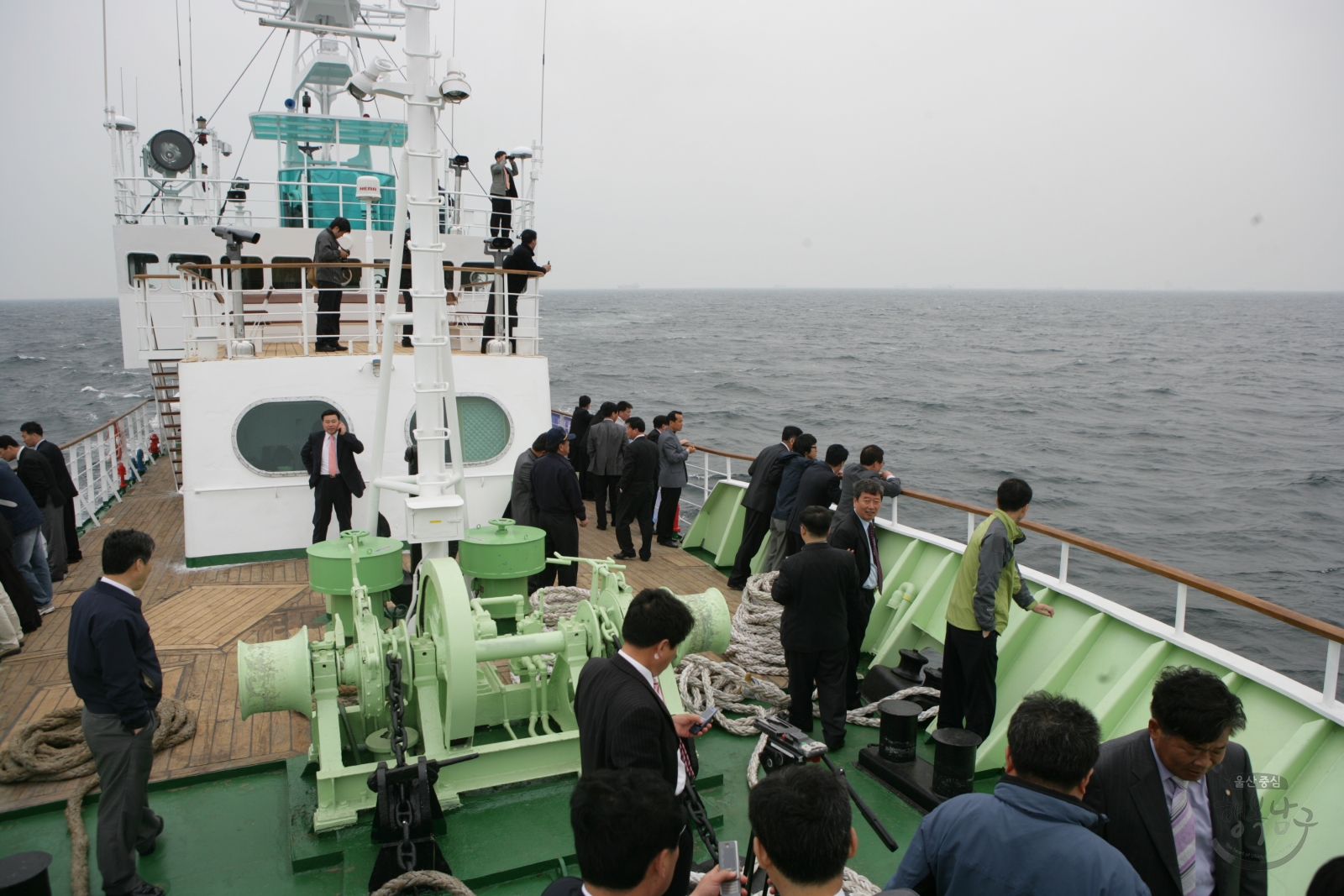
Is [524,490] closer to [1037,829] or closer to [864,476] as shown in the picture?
[864,476]

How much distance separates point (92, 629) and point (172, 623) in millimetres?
4125

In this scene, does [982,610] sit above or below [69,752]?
above

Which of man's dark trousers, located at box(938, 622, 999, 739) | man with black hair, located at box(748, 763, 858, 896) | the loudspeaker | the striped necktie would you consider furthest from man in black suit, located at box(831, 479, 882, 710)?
man with black hair, located at box(748, 763, 858, 896)

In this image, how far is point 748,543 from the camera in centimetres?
817

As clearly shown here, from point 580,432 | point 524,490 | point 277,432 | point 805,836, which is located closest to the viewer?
point 805,836

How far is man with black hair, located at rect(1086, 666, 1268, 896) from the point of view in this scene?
8.38ft

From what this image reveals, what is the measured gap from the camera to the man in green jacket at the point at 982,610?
15.7ft

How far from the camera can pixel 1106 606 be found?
5500 mm

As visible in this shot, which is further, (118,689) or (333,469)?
(333,469)

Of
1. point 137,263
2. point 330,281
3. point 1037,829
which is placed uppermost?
point 137,263

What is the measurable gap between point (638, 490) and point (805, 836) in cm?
721

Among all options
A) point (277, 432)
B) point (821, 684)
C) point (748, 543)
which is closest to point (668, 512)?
point (748, 543)

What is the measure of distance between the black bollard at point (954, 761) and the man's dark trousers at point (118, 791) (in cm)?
368

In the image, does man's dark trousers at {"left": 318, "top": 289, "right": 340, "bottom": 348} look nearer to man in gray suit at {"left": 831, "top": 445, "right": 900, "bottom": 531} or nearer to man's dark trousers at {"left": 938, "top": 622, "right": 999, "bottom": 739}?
man in gray suit at {"left": 831, "top": 445, "right": 900, "bottom": 531}
